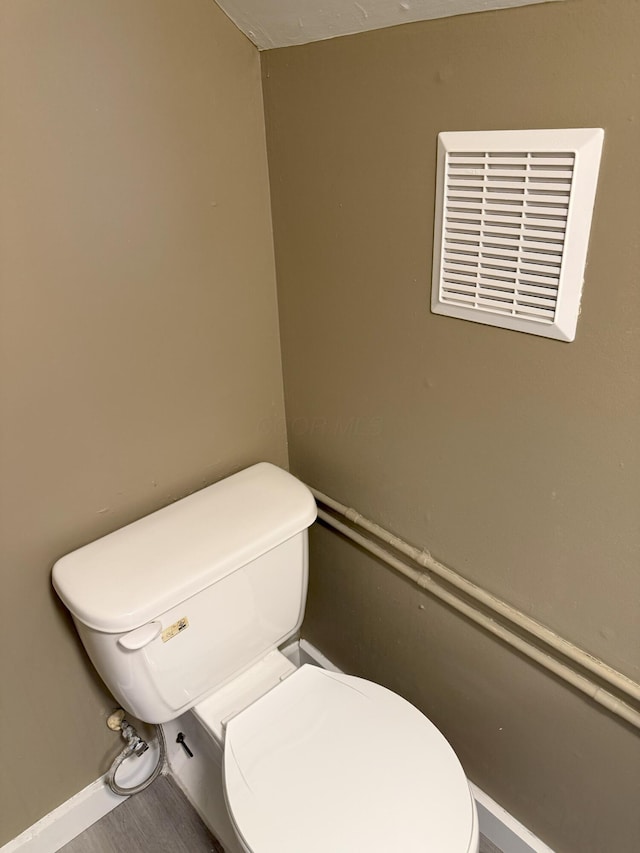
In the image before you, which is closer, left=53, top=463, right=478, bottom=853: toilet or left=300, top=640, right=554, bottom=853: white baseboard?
left=53, top=463, right=478, bottom=853: toilet

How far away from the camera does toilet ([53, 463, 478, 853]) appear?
1.01m

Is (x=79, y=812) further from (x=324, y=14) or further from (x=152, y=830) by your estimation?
(x=324, y=14)

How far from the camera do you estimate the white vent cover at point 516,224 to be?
0.81m

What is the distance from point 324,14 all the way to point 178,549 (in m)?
0.90

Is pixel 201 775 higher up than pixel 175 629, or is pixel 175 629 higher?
pixel 175 629

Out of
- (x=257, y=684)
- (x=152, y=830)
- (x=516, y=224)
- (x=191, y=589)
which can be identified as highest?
(x=516, y=224)

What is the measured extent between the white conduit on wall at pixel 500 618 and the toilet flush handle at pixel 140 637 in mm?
478

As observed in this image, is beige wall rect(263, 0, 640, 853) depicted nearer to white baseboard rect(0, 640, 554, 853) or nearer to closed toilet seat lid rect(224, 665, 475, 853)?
white baseboard rect(0, 640, 554, 853)

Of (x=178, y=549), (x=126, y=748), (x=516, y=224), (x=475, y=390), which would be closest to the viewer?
(x=516, y=224)

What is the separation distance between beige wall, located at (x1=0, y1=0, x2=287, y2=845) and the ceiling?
0.16ft

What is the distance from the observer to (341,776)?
3.50 ft

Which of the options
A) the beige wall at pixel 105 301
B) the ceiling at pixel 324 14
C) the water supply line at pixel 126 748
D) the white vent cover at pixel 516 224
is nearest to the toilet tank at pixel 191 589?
the beige wall at pixel 105 301

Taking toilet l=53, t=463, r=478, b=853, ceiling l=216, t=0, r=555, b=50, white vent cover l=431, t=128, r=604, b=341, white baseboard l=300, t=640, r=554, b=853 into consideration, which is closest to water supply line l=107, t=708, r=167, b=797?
toilet l=53, t=463, r=478, b=853

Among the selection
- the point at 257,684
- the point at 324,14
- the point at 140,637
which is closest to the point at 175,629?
the point at 140,637
